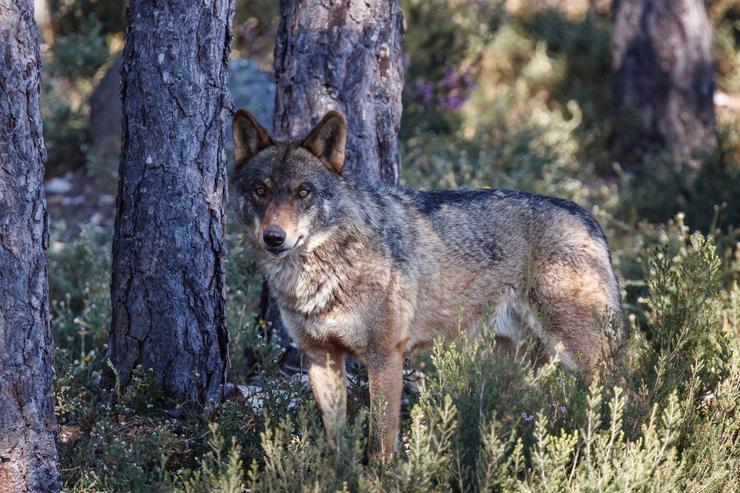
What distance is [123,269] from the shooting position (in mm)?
5070

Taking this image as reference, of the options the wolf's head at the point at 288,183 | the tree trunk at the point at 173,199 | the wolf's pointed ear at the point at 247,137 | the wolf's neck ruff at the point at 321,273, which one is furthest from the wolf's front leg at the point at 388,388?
the wolf's pointed ear at the point at 247,137

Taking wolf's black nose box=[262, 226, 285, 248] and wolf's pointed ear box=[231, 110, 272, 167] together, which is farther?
wolf's pointed ear box=[231, 110, 272, 167]

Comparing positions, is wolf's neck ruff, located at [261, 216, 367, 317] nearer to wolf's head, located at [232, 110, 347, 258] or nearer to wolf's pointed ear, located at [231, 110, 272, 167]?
wolf's head, located at [232, 110, 347, 258]

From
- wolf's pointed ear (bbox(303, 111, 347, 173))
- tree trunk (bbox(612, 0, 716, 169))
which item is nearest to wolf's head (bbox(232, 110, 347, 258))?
wolf's pointed ear (bbox(303, 111, 347, 173))

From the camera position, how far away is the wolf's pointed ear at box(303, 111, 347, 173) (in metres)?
4.84

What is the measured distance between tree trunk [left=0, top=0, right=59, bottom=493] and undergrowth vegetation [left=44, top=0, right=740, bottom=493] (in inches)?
16.6

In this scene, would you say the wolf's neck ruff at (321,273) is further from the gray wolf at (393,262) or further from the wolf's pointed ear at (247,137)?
the wolf's pointed ear at (247,137)

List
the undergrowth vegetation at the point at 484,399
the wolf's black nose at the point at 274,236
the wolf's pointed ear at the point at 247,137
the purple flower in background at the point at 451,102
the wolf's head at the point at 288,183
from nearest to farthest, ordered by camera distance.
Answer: the undergrowth vegetation at the point at 484,399 → the wolf's black nose at the point at 274,236 → the wolf's head at the point at 288,183 → the wolf's pointed ear at the point at 247,137 → the purple flower in background at the point at 451,102

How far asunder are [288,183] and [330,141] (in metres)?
0.39

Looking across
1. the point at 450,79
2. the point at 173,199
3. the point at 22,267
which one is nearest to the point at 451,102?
the point at 450,79

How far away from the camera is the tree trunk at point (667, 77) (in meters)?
12.1

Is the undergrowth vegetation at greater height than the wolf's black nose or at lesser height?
lesser

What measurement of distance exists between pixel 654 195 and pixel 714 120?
3.09 metres

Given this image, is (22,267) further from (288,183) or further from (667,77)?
(667,77)
